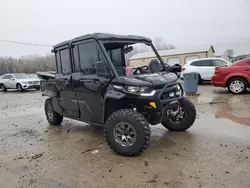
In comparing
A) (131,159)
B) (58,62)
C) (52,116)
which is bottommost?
(131,159)

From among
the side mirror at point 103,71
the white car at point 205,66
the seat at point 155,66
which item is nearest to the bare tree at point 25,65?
the white car at point 205,66

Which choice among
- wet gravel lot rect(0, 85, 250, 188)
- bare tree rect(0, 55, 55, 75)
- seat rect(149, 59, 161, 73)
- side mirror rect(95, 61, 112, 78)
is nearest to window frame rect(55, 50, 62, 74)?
wet gravel lot rect(0, 85, 250, 188)

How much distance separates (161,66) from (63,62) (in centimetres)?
231

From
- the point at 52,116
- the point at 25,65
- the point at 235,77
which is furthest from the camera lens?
the point at 25,65

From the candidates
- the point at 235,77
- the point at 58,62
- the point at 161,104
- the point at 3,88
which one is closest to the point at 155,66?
the point at 161,104

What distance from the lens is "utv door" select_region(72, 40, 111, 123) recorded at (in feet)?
13.8

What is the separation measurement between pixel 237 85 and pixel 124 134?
24.8ft

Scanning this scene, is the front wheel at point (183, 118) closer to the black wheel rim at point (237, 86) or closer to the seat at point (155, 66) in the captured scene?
the seat at point (155, 66)

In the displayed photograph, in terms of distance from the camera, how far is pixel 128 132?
12.7ft

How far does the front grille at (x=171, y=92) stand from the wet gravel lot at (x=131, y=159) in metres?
0.98

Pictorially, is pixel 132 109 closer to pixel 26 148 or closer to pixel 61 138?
pixel 61 138

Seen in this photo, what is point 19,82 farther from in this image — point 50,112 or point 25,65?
point 25,65

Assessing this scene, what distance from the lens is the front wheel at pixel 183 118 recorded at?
4.92 m

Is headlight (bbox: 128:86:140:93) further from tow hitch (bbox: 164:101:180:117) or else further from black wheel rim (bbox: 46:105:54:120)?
black wheel rim (bbox: 46:105:54:120)
